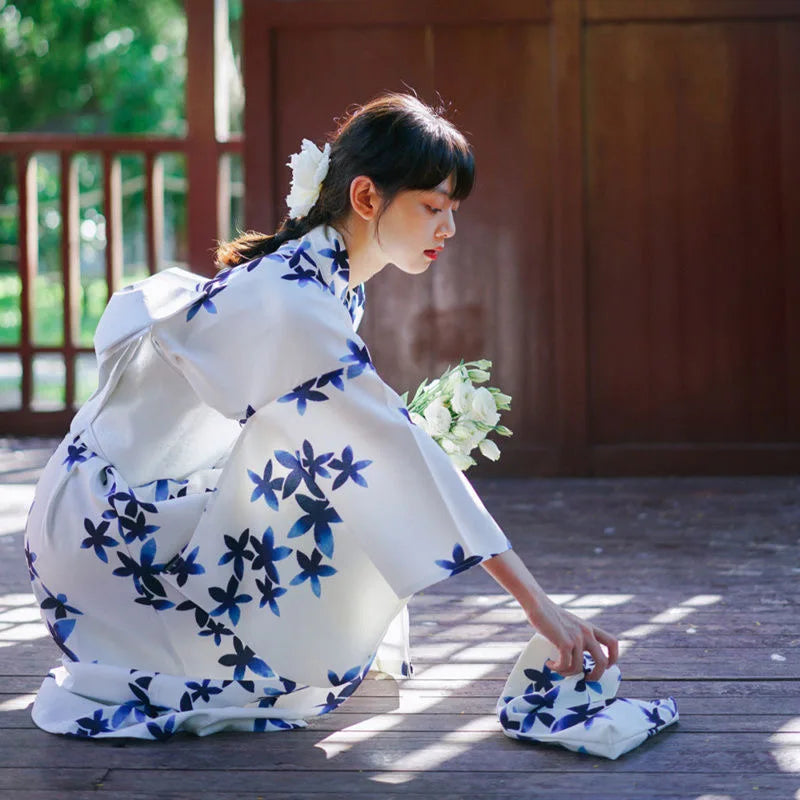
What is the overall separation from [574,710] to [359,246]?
0.81 metres

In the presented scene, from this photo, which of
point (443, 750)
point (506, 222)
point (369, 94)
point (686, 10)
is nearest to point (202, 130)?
point (369, 94)

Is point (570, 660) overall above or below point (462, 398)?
below

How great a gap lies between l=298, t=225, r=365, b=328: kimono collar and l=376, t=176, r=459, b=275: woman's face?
0.07m

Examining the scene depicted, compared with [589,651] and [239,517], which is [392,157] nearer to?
[239,517]

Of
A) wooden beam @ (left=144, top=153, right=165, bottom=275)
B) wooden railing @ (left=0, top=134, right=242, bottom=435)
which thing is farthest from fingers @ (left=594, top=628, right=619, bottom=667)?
wooden beam @ (left=144, top=153, right=165, bottom=275)

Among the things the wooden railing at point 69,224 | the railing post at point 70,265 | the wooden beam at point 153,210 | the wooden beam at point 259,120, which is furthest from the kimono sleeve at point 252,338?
the railing post at point 70,265

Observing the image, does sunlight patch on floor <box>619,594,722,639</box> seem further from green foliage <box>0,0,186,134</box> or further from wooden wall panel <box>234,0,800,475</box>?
green foliage <box>0,0,186,134</box>

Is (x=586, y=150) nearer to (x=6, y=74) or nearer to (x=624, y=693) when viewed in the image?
(x=624, y=693)

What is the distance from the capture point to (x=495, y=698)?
218 cm

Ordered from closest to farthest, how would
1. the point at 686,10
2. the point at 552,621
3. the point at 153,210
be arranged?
the point at 552,621, the point at 686,10, the point at 153,210

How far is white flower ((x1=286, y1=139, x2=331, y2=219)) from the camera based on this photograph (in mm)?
2148

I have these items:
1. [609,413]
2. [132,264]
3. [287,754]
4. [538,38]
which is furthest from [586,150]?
[132,264]

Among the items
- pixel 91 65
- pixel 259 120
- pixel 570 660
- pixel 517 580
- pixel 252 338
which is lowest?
pixel 570 660

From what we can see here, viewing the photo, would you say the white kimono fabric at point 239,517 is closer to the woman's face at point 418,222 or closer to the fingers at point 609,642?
the woman's face at point 418,222
